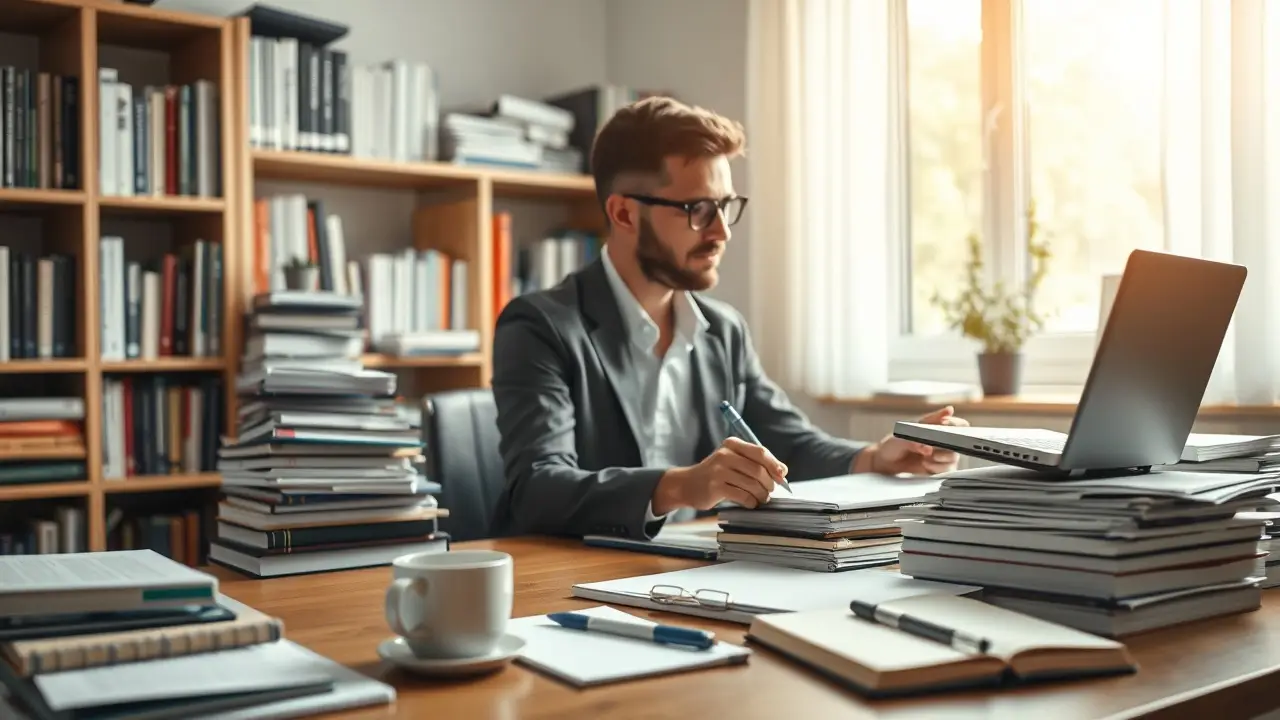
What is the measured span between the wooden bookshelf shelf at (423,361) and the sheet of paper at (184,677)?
226cm

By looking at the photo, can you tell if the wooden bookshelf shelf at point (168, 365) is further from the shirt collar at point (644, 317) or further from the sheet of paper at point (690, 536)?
the sheet of paper at point (690, 536)

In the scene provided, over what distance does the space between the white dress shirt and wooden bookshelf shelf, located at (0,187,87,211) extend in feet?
4.48

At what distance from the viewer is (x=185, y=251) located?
2.99m

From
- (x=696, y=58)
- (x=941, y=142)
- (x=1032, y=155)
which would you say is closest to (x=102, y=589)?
(x=1032, y=155)

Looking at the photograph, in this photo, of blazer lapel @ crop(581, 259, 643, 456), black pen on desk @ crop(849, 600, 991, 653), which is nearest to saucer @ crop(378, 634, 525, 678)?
black pen on desk @ crop(849, 600, 991, 653)

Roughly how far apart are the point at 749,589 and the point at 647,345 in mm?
1015

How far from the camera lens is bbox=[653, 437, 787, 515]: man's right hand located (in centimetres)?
135

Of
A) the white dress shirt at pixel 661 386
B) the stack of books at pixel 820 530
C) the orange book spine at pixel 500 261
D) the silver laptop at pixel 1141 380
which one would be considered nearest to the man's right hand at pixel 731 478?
the stack of books at pixel 820 530

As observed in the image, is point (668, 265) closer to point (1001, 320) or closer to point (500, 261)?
point (1001, 320)

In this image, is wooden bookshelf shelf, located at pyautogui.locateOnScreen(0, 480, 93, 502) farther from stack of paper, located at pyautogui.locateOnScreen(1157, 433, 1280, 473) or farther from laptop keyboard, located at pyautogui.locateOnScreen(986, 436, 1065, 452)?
stack of paper, located at pyautogui.locateOnScreen(1157, 433, 1280, 473)

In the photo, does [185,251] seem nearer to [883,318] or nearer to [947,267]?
[883,318]

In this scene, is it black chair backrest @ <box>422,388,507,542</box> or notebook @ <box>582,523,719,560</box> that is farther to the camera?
black chair backrest @ <box>422,388,507,542</box>

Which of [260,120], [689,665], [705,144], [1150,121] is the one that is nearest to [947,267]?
[1150,121]

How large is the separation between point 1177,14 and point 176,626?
7.39 ft
